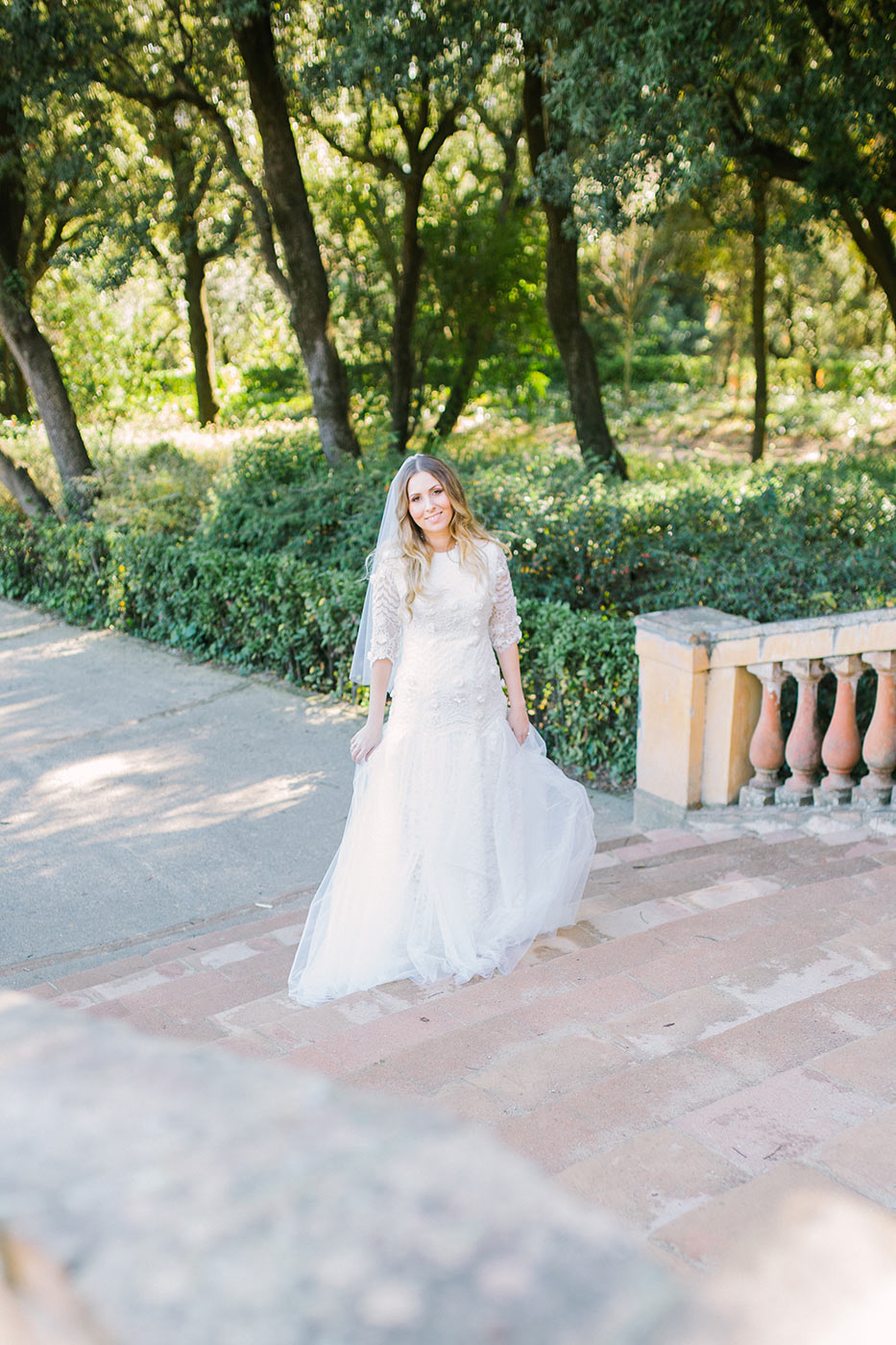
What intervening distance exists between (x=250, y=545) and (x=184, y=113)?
7.84 meters

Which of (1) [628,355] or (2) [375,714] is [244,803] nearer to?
(2) [375,714]

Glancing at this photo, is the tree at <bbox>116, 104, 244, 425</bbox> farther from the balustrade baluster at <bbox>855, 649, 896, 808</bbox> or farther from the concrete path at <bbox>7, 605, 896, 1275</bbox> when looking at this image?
the balustrade baluster at <bbox>855, 649, 896, 808</bbox>

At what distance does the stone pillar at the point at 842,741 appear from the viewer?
4.87 meters

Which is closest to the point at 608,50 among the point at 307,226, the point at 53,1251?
the point at 307,226

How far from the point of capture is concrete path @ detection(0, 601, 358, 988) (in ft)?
17.3

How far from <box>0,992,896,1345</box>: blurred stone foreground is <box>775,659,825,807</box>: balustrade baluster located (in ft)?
14.8

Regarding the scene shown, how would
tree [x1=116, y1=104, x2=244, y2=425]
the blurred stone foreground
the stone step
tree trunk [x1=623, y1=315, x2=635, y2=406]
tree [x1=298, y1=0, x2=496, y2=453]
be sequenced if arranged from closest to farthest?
the blurred stone foreground → the stone step → tree [x1=298, y1=0, x2=496, y2=453] → tree [x1=116, y1=104, x2=244, y2=425] → tree trunk [x1=623, y1=315, x2=635, y2=406]

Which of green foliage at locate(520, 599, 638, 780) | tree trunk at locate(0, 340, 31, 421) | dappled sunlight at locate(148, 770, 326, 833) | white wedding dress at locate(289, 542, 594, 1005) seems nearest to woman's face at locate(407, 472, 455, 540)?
white wedding dress at locate(289, 542, 594, 1005)

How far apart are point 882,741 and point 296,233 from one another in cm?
839

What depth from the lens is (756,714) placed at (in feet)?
17.6

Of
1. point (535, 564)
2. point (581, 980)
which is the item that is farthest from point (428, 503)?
point (535, 564)

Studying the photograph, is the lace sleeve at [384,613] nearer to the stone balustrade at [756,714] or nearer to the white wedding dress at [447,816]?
the white wedding dress at [447,816]

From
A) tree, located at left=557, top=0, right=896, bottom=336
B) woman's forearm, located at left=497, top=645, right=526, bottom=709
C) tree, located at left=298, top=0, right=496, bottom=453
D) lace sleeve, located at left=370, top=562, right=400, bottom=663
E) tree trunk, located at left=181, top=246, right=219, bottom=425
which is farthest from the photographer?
tree trunk, located at left=181, top=246, right=219, bottom=425

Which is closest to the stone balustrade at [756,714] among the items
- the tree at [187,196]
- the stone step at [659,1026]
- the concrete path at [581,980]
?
the concrete path at [581,980]
